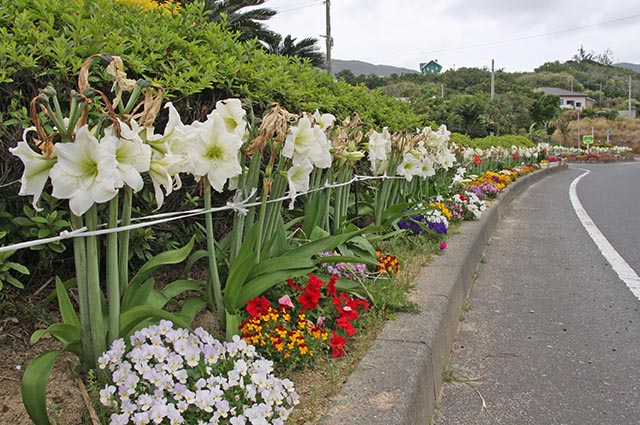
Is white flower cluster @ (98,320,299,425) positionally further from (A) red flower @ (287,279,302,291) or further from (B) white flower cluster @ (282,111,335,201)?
(B) white flower cluster @ (282,111,335,201)

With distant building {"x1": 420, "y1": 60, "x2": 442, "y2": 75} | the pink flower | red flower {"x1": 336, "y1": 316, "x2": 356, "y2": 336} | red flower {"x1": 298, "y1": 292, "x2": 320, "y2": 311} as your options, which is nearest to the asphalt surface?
red flower {"x1": 336, "y1": 316, "x2": 356, "y2": 336}

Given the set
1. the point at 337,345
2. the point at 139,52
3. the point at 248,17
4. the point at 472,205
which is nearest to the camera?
the point at 337,345

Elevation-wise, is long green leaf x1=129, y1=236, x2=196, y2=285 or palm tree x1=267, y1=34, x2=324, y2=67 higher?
palm tree x1=267, y1=34, x2=324, y2=67

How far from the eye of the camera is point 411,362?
2.53 m

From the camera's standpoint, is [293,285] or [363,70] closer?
[293,285]

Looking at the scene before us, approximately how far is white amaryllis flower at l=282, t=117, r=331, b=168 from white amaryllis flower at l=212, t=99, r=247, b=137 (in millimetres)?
358

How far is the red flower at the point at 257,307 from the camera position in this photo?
2.59 meters

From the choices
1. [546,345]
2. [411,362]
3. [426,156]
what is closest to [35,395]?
[411,362]

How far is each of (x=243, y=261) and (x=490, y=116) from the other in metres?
44.5

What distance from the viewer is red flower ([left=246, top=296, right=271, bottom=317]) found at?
2.59m

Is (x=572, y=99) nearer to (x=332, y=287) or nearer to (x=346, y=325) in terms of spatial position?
(x=332, y=287)

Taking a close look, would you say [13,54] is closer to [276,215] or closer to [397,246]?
[276,215]

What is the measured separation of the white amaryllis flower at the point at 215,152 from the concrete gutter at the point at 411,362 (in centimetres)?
99

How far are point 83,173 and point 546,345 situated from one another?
296cm
